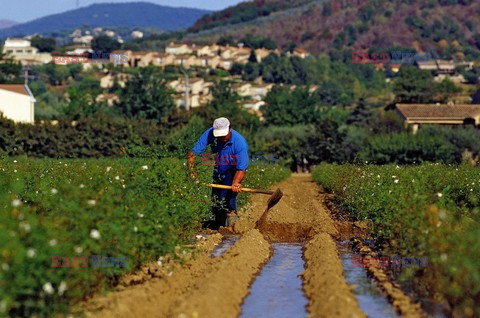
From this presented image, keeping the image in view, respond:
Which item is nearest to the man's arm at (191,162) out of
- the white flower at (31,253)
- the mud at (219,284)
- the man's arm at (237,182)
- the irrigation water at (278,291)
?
the man's arm at (237,182)

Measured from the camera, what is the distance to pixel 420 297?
9859 mm

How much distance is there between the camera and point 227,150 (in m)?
16.2

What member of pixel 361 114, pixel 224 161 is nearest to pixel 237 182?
pixel 224 161

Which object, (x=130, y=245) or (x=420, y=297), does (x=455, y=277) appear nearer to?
(x=420, y=297)

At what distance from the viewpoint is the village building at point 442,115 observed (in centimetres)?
8294

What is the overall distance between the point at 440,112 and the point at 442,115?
19.0 inches

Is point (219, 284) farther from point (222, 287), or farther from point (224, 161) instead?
point (224, 161)

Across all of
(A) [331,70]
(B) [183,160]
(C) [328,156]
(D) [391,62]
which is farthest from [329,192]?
(D) [391,62]

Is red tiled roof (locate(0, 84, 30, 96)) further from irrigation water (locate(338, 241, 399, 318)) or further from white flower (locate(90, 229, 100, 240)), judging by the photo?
white flower (locate(90, 229, 100, 240))

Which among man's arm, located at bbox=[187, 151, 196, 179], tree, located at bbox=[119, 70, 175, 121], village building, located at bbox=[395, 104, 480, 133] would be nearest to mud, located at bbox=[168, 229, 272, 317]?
man's arm, located at bbox=[187, 151, 196, 179]

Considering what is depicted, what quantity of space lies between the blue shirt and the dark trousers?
0.14 meters

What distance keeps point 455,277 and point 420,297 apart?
5.25 feet

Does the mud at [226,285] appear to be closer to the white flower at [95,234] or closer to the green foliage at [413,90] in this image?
the white flower at [95,234]

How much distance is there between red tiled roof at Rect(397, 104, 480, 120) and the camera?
8342 centimetres
